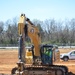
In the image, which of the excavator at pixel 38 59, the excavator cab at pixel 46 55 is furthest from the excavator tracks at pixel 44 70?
the excavator cab at pixel 46 55

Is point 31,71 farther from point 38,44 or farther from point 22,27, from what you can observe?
point 22,27

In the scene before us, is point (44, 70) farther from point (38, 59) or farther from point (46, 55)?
point (46, 55)

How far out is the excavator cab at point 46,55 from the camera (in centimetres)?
2091

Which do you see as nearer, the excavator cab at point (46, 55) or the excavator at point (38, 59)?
the excavator at point (38, 59)

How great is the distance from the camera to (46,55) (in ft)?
69.0

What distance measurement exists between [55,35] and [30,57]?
314ft

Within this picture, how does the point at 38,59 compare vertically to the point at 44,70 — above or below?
above

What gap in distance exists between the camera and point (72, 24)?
12706 centimetres

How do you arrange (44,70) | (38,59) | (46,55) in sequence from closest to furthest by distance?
(44,70) < (38,59) < (46,55)

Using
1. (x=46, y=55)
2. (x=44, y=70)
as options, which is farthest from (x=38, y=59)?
(x=44, y=70)

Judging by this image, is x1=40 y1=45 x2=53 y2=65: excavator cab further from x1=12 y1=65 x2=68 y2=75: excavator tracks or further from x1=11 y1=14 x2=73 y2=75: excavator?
x1=12 y1=65 x2=68 y2=75: excavator tracks

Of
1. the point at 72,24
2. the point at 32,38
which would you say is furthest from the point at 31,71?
the point at 72,24

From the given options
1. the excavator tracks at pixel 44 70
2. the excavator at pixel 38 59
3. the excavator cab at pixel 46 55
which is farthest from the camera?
the excavator cab at pixel 46 55

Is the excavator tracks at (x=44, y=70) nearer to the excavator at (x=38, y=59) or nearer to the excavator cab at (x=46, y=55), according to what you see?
the excavator at (x=38, y=59)
